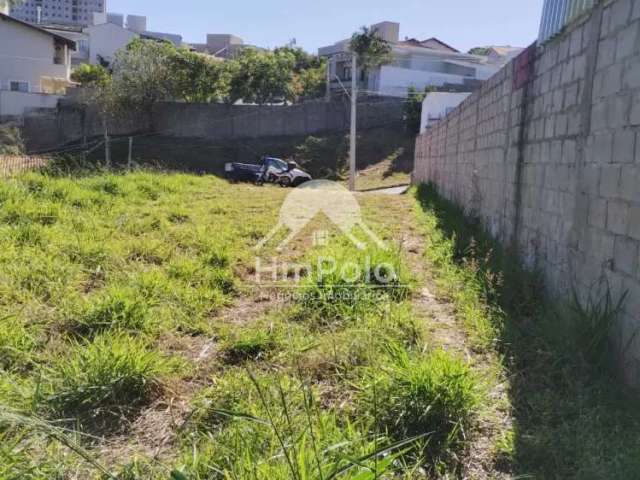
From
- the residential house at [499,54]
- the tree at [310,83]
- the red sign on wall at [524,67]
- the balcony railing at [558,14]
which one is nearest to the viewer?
the balcony railing at [558,14]

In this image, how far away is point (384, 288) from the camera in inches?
153

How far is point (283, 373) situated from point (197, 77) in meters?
27.3

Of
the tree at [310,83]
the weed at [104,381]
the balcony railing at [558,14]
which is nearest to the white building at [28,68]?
the tree at [310,83]

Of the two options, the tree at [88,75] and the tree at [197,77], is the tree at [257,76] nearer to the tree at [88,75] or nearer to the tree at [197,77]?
the tree at [197,77]

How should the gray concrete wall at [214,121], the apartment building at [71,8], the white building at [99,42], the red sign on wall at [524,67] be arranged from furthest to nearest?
the apartment building at [71,8] < the white building at [99,42] < the gray concrete wall at [214,121] < the red sign on wall at [524,67]

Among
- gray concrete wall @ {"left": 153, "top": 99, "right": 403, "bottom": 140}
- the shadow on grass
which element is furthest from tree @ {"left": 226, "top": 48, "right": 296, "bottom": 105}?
the shadow on grass

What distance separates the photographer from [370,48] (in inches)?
1289

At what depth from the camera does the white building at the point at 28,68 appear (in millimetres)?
25969

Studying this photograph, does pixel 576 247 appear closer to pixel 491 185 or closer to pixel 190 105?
pixel 491 185

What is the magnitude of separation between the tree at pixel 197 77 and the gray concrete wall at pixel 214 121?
998mm

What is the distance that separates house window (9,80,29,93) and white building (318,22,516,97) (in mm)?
18142

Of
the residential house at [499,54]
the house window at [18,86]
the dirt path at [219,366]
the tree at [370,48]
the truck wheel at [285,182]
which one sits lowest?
the dirt path at [219,366]

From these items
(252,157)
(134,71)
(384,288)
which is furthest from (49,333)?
(134,71)

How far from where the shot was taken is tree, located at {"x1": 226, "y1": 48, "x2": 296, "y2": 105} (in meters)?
29.0
